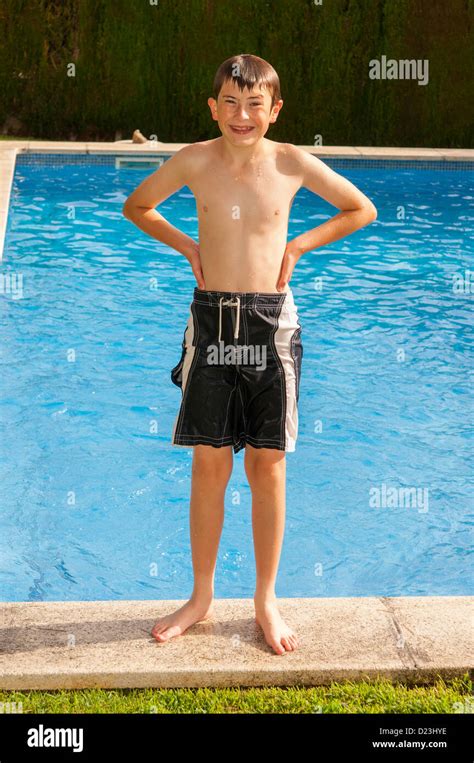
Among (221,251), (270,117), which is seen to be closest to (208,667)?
(221,251)

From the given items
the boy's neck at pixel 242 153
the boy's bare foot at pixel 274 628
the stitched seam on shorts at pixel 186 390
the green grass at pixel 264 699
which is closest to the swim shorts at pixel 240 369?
the stitched seam on shorts at pixel 186 390

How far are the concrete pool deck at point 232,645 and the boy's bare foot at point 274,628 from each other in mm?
22

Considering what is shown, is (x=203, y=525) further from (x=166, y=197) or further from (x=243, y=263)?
(x=166, y=197)

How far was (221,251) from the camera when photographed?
9.30ft

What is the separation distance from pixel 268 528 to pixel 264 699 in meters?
0.49

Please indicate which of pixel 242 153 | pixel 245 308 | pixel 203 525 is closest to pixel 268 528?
pixel 203 525

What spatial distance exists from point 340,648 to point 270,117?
4.97ft

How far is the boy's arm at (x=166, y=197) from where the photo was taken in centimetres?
288

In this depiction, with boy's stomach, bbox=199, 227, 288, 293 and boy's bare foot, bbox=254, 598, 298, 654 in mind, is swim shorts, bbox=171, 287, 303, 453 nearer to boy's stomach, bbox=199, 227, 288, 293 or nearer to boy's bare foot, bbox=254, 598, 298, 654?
boy's stomach, bbox=199, 227, 288, 293

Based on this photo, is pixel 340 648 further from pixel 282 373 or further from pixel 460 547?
pixel 460 547

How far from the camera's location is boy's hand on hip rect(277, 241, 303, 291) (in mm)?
2861

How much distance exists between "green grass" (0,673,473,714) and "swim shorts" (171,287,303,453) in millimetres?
665

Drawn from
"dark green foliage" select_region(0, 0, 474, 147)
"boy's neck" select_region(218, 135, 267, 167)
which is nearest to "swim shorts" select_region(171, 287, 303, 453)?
"boy's neck" select_region(218, 135, 267, 167)

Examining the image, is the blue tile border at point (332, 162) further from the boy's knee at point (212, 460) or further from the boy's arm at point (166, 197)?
the boy's knee at point (212, 460)
